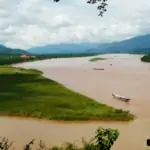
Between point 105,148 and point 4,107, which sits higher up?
point 105,148

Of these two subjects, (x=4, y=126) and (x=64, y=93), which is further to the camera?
(x=64, y=93)

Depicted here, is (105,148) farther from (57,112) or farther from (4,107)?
(4,107)

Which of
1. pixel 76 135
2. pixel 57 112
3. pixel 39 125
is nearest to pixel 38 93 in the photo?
pixel 57 112

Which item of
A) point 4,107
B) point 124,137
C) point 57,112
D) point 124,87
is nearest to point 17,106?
point 4,107

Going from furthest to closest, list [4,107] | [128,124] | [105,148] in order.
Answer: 1. [4,107]
2. [128,124]
3. [105,148]

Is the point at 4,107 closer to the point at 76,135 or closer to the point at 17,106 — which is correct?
the point at 17,106

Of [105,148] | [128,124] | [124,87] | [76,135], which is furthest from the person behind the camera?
[124,87]

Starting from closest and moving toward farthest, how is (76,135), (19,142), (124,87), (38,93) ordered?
(19,142) < (76,135) < (38,93) < (124,87)

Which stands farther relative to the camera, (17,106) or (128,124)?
(17,106)

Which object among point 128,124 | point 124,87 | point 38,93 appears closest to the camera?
point 128,124
